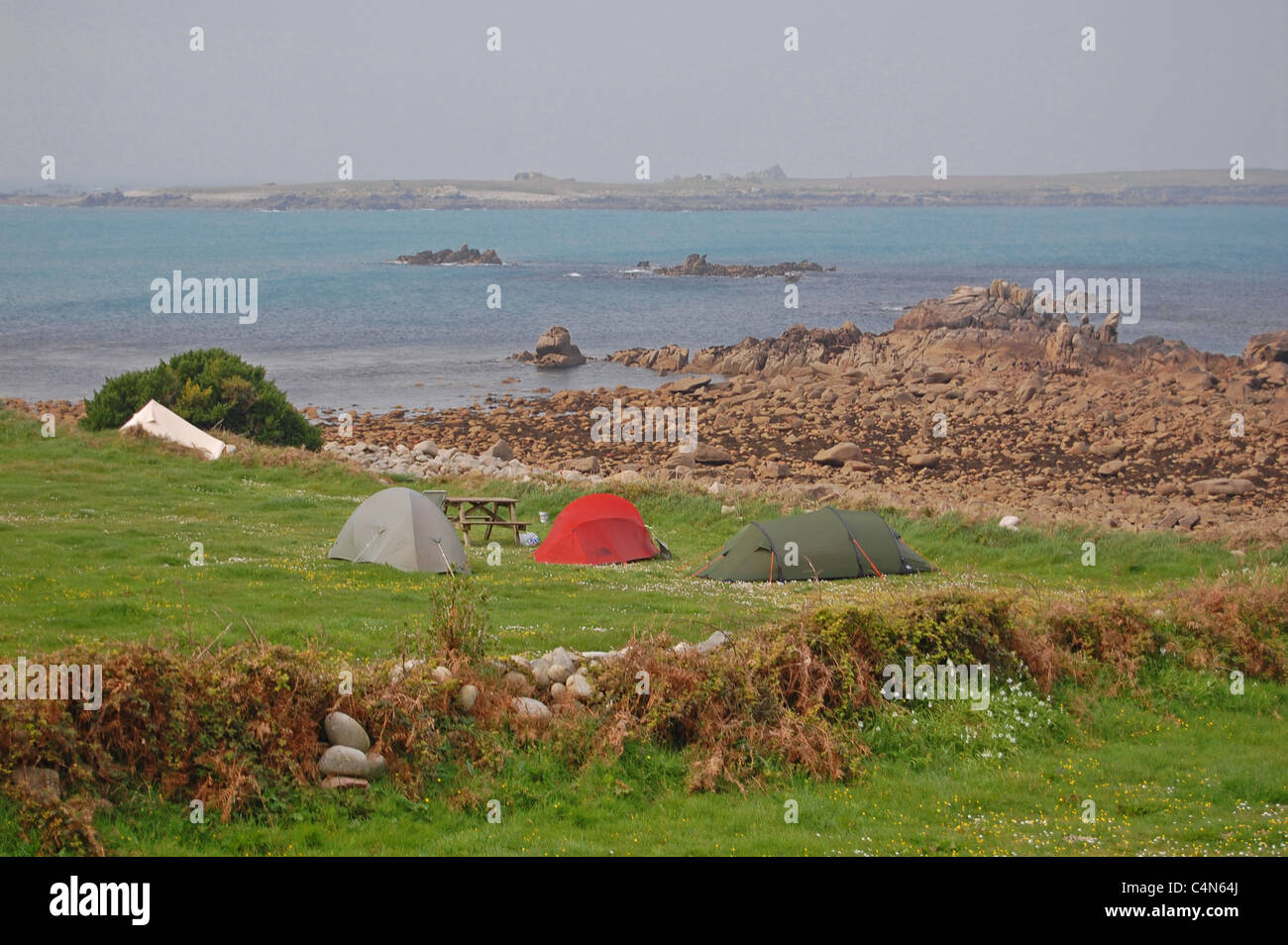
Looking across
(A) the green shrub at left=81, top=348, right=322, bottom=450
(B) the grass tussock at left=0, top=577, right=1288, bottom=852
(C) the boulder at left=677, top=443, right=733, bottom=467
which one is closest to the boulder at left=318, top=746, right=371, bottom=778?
(B) the grass tussock at left=0, top=577, right=1288, bottom=852

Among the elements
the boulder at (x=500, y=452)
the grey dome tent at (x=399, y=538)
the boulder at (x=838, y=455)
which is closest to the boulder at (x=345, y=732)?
the grey dome tent at (x=399, y=538)

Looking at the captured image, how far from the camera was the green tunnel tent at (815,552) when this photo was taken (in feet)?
75.0

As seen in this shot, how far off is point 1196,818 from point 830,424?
38.9 metres

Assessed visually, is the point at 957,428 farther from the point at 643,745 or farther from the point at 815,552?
the point at 643,745

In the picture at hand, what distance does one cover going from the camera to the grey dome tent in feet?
68.1

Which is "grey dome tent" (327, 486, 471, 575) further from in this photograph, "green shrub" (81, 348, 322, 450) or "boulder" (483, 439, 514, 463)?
"boulder" (483, 439, 514, 463)

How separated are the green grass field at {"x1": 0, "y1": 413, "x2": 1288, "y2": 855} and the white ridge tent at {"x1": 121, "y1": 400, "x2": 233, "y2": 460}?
24.4 feet

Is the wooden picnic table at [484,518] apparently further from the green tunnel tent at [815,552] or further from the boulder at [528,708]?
the boulder at [528,708]

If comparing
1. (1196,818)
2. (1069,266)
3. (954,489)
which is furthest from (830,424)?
(1069,266)

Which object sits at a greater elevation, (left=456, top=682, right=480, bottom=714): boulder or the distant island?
the distant island

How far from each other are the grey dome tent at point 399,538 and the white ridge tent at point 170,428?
42.2 feet

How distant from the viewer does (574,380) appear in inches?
2657

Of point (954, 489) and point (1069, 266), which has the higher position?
point (1069, 266)
